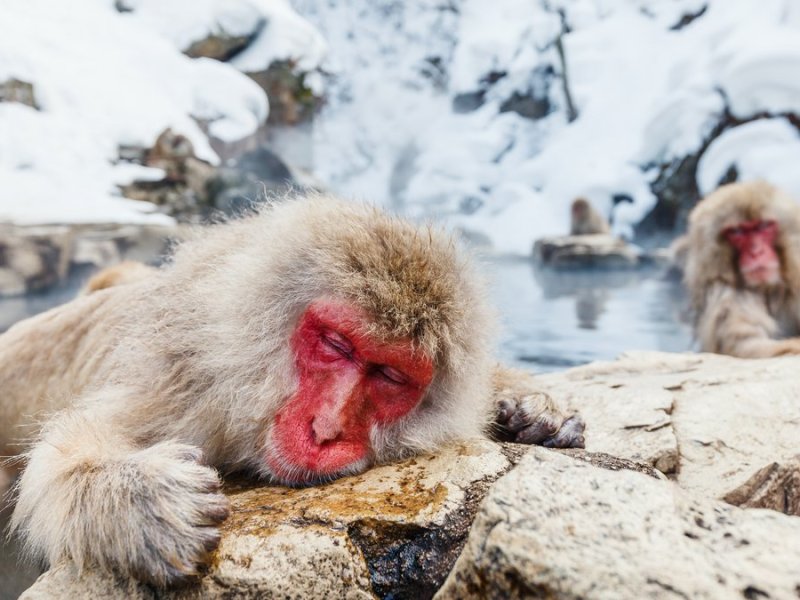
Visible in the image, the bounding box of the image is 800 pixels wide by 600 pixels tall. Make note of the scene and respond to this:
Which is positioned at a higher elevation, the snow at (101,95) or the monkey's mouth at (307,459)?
the snow at (101,95)

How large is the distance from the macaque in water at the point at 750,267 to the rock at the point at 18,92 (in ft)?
16.0

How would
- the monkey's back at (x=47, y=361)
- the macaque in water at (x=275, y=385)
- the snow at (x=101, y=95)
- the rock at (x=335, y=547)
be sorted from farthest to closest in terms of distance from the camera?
the snow at (x=101, y=95)
the monkey's back at (x=47, y=361)
the macaque in water at (x=275, y=385)
the rock at (x=335, y=547)

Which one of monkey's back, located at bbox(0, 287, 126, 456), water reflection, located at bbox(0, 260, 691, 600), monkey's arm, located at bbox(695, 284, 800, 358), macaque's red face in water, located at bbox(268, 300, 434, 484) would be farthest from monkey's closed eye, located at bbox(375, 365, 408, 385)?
monkey's arm, located at bbox(695, 284, 800, 358)

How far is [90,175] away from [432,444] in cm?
494

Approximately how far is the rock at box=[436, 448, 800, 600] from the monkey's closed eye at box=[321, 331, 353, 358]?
0.65m

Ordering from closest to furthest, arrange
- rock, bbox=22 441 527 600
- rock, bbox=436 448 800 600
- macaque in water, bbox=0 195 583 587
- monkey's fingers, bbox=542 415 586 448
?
1. rock, bbox=436 448 800 600
2. rock, bbox=22 441 527 600
3. macaque in water, bbox=0 195 583 587
4. monkey's fingers, bbox=542 415 586 448

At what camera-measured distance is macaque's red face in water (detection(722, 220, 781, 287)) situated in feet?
17.3

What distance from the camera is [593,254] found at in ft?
42.0

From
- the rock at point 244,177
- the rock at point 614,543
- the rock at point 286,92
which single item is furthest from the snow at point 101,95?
the rock at point 614,543

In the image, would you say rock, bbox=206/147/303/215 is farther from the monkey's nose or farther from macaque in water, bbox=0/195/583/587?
the monkey's nose

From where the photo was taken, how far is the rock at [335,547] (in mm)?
1546

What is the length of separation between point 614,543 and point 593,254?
12.1m

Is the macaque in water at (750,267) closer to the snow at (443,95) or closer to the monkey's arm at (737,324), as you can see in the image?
the monkey's arm at (737,324)

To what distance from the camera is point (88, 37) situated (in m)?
6.14
